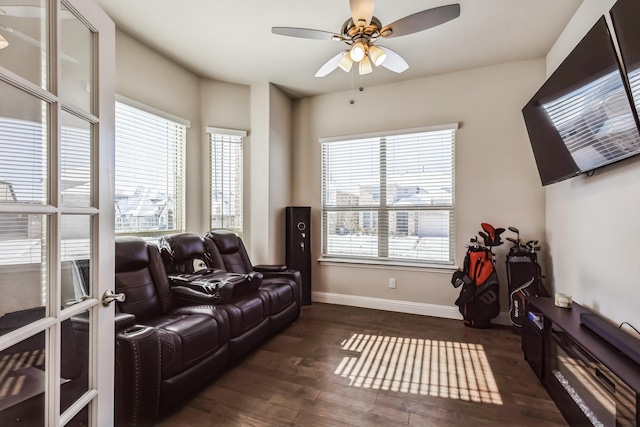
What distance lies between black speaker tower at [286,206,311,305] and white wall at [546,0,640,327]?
9.15 feet

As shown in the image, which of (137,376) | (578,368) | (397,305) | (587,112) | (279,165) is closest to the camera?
(137,376)

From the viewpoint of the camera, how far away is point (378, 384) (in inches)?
85.4

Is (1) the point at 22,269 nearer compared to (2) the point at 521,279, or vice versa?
(1) the point at 22,269

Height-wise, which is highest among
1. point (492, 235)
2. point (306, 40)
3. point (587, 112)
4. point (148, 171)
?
point (306, 40)

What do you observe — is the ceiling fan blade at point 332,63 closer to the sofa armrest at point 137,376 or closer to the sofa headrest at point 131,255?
the sofa headrest at point 131,255

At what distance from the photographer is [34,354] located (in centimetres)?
85

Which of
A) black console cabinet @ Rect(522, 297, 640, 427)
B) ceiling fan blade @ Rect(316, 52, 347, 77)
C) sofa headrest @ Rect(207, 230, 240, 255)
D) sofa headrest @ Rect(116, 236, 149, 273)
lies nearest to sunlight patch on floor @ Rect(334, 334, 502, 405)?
black console cabinet @ Rect(522, 297, 640, 427)

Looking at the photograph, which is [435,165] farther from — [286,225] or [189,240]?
[189,240]

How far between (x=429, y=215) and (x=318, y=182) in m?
1.61

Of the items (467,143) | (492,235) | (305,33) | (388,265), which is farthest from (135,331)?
(467,143)

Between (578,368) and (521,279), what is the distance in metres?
1.44

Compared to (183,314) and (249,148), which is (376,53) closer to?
(249,148)

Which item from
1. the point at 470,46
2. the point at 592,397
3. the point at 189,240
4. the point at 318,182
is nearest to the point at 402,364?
the point at 592,397

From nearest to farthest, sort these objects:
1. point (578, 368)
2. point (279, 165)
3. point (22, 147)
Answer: point (22, 147) → point (578, 368) → point (279, 165)
